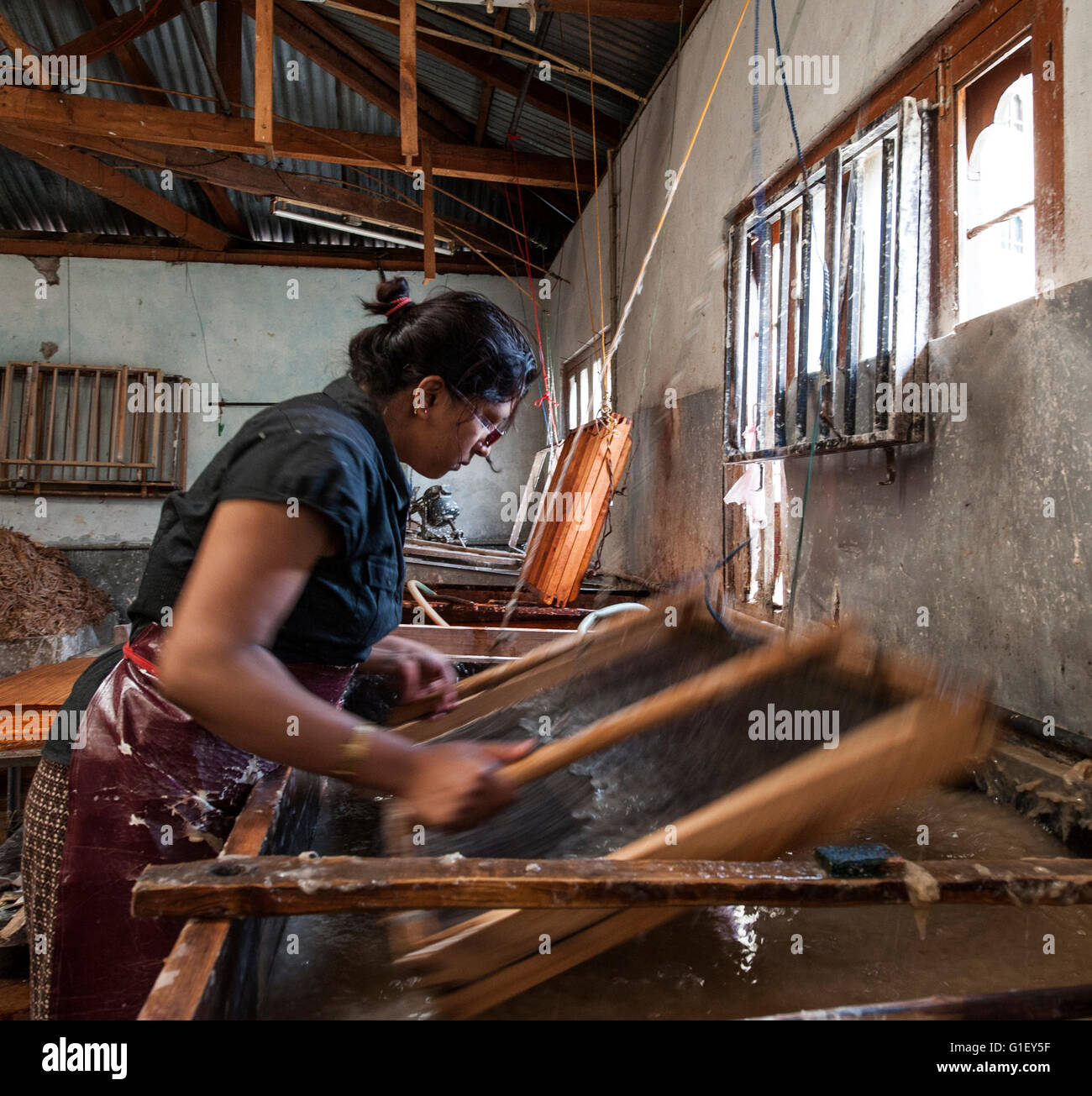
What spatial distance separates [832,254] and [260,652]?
9.09ft

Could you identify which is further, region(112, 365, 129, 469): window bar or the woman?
region(112, 365, 129, 469): window bar

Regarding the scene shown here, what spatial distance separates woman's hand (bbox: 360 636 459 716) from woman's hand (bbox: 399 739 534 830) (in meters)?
0.86

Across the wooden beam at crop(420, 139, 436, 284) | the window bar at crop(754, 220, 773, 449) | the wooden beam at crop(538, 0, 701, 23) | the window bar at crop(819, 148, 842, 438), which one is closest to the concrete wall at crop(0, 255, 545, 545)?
the wooden beam at crop(420, 139, 436, 284)

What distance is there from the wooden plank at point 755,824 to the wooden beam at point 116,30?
7513 mm

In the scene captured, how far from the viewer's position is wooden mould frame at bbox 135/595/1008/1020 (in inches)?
34.3

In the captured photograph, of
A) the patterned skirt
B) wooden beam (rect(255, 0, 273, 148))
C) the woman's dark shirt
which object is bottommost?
the patterned skirt

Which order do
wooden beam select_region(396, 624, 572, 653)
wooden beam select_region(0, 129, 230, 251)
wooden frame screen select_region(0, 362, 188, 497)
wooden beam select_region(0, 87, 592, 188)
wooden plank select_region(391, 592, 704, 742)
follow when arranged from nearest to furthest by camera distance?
1. wooden plank select_region(391, 592, 704, 742)
2. wooden beam select_region(396, 624, 572, 653)
3. wooden beam select_region(0, 87, 592, 188)
4. wooden beam select_region(0, 129, 230, 251)
5. wooden frame screen select_region(0, 362, 188, 497)

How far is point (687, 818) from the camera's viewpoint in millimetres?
1279

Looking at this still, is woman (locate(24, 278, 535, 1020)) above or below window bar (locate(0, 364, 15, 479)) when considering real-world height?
below

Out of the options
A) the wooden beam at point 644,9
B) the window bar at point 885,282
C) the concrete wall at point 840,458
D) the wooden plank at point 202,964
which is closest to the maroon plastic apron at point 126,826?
the wooden plank at point 202,964

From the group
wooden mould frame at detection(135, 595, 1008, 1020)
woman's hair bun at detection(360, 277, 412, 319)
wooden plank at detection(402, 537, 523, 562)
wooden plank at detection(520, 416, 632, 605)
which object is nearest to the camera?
wooden mould frame at detection(135, 595, 1008, 1020)

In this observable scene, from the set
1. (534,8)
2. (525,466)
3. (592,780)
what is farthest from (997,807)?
(525,466)

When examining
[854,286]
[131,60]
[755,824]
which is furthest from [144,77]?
[755,824]

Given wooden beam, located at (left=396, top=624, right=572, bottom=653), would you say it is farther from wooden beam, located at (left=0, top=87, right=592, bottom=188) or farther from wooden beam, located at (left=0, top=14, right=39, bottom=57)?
wooden beam, located at (left=0, top=14, right=39, bottom=57)
